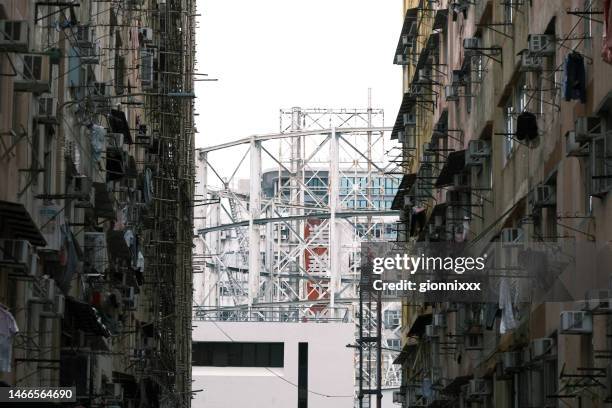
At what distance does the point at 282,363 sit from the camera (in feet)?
304

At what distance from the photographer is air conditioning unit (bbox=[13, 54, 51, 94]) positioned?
23.5 m

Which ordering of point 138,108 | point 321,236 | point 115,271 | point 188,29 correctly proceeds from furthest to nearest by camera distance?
point 321,236 → point 188,29 → point 138,108 → point 115,271

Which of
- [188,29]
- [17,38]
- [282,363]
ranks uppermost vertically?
[188,29]

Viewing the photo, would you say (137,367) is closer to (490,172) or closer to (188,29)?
(490,172)

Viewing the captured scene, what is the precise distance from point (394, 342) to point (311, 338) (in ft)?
118

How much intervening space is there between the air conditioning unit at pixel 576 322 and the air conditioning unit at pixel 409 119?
33.8 m

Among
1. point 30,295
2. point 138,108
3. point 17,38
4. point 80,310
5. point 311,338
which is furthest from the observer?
point 311,338

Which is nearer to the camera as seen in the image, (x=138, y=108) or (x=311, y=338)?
(x=138, y=108)

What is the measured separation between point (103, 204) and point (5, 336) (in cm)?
1343

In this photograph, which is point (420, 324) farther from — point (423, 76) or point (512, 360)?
point (512, 360)

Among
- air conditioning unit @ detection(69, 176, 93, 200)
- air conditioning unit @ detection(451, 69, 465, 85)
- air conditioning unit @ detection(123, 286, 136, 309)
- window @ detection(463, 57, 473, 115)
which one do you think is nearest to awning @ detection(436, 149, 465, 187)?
window @ detection(463, 57, 473, 115)

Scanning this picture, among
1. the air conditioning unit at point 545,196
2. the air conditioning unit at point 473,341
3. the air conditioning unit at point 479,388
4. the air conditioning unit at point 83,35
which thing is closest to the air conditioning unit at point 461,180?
the air conditioning unit at point 473,341

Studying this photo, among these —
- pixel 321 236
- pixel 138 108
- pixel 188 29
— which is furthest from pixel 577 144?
pixel 321 236

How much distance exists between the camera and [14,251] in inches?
927
